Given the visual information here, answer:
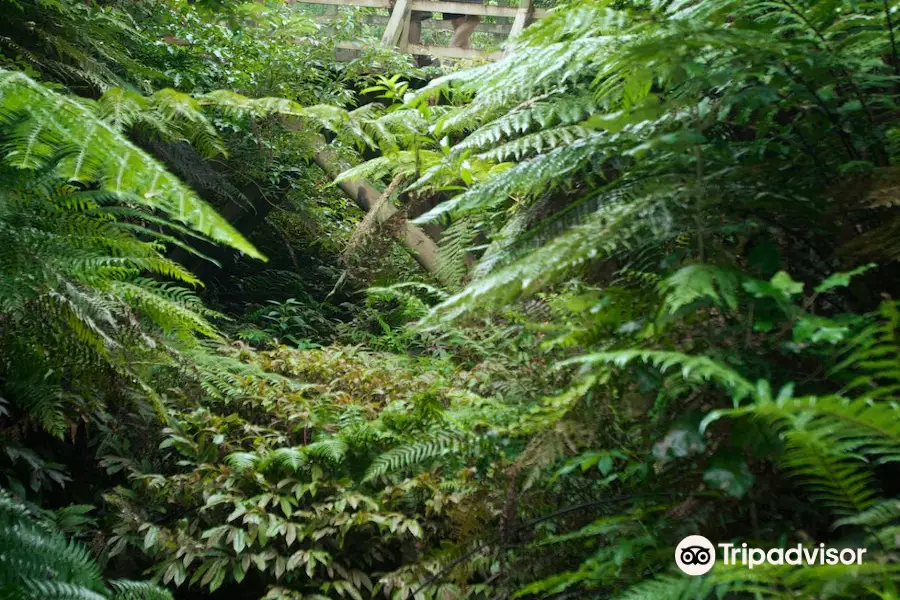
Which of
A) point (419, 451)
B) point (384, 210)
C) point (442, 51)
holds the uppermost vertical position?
point (442, 51)

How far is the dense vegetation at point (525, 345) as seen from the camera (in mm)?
922

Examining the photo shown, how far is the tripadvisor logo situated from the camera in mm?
823

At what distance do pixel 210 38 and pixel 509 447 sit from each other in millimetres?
3848

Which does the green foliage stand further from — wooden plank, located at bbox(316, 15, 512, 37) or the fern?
wooden plank, located at bbox(316, 15, 512, 37)

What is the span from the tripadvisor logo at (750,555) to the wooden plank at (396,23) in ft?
17.3

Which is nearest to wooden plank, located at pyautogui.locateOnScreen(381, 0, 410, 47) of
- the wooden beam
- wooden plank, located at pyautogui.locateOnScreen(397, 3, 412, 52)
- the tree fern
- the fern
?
wooden plank, located at pyautogui.locateOnScreen(397, 3, 412, 52)

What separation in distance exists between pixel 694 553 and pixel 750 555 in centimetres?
9

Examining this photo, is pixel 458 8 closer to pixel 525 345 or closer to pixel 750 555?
pixel 525 345

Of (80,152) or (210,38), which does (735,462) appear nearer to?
(80,152)

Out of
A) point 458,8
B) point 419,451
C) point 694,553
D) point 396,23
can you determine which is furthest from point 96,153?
point 458,8

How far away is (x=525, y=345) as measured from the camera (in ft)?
6.30

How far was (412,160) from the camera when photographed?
96.8 inches

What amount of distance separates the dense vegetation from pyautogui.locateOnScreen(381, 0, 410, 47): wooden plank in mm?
2671

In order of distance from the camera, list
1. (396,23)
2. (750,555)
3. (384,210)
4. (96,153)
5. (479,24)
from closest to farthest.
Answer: (750,555), (96,153), (384,210), (396,23), (479,24)
